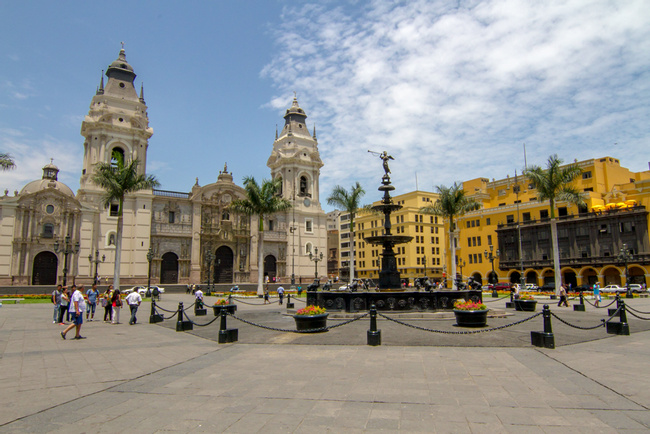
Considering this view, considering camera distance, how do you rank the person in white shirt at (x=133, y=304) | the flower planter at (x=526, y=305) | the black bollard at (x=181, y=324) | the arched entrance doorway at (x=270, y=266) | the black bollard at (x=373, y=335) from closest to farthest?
the black bollard at (x=373, y=335), the black bollard at (x=181, y=324), the person in white shirt at (x=133, y=304), the flower planter at (x=526, y=305), the arched entrance doorway at (x=270, y=266)

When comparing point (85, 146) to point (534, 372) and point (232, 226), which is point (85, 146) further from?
point (534, 372)

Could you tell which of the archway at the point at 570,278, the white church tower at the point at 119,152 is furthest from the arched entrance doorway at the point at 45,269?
the archway at the point at 570,278

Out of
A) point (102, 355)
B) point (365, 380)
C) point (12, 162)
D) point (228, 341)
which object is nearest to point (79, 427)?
point (365, 380)

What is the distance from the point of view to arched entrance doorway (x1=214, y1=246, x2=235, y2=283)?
187 ft

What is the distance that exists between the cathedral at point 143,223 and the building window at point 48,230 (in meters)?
0.10

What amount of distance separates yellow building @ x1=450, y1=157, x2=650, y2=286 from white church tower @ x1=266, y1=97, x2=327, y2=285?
21946 mm

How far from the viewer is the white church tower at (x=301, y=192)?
206 feet

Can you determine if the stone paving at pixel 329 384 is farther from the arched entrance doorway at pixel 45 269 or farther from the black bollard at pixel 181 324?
the arched entrance doorway at pixel 45 269

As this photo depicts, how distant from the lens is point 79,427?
5645mm

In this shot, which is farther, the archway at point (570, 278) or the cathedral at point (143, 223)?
the archway at point (570, 278)

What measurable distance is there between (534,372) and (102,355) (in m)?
10.6

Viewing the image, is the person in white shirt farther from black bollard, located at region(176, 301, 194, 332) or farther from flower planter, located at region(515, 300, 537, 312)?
flower planter, located at region(515, 300, 537, 312)

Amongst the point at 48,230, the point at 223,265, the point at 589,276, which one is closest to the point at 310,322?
the point at 223,265

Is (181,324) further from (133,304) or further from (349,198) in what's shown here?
(349,198)
